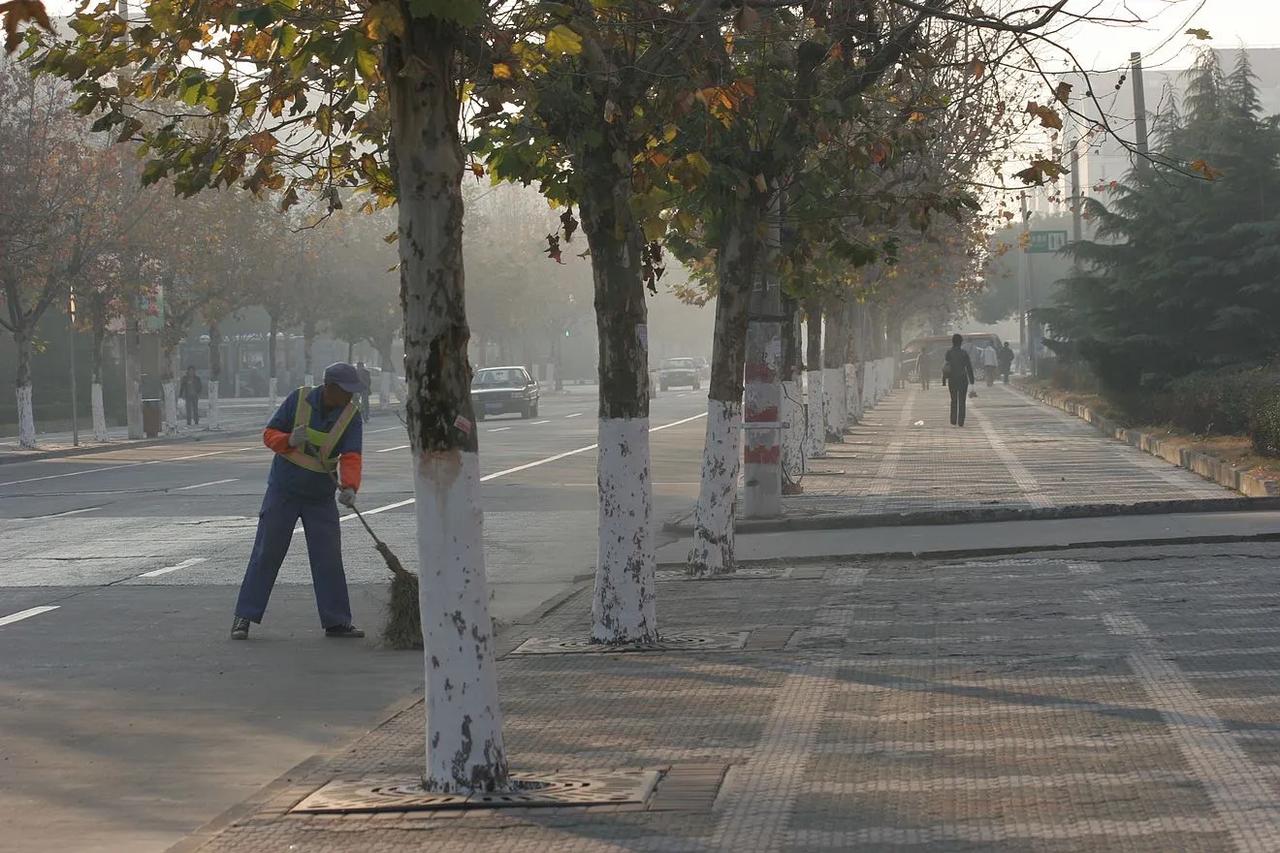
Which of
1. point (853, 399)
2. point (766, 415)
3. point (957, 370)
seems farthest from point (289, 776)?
point (853, 399)


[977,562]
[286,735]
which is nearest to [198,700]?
[286,735]

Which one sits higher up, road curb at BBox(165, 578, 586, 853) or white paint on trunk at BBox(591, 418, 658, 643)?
white paint on trunk at BBox(591, 418, 658, 643)

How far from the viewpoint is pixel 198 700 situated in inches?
372

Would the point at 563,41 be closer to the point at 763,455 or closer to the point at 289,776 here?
the point at 289,776

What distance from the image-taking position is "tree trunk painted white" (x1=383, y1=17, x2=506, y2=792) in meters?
6.79

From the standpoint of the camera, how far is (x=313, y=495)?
460 inches

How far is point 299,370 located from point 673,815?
99.1 m

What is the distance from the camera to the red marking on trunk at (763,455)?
18000 millimetres

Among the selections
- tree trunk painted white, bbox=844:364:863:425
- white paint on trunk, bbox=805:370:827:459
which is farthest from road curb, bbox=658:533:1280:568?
tree trunk painted white, bbox=844:364:863:425

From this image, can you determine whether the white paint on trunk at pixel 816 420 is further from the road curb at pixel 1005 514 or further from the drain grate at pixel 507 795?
the drain grate at pixel 507 795

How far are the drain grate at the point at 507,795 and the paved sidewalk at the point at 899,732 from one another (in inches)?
3.0

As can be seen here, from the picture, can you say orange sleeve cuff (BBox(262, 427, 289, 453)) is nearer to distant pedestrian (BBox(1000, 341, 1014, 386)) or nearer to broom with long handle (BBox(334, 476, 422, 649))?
broom with long handle (BBox(334, 476, 422, 649))

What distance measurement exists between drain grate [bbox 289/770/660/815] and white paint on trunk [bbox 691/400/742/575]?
6738mm

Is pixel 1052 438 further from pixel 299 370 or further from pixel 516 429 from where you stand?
pixel 299 370
